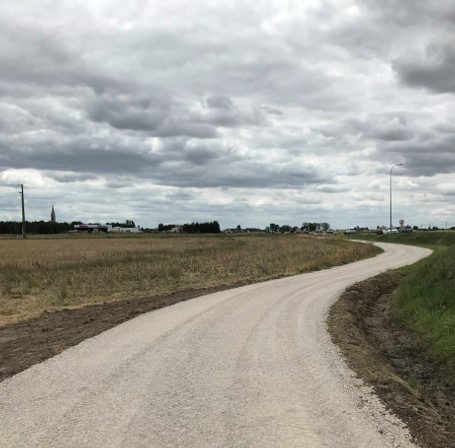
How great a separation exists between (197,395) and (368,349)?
480 cm

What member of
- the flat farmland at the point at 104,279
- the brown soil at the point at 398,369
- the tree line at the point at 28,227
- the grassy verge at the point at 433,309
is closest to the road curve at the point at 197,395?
the brown soil at the point at 398,369

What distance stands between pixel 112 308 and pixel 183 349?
7.27 meters

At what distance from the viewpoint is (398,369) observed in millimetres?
9234

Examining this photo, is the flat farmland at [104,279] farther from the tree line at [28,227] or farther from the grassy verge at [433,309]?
the tree line at [28,227]

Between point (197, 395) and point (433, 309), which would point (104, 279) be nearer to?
point (433, 309)

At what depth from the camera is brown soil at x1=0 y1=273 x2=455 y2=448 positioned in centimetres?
612

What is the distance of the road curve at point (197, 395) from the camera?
5031mm

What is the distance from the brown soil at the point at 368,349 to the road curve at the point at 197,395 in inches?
12.1

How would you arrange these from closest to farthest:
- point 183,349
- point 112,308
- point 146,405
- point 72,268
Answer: point 146,405 → point 183,349 → point 112,308 → point 72,268

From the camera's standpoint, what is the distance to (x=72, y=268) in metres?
32.8

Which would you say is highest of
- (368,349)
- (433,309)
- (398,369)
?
(433,309)

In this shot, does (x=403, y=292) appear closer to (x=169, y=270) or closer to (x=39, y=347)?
(x=39, y=347)

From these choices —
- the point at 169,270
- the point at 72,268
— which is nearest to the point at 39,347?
the point at 169,270

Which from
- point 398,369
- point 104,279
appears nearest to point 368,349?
point 398,369
